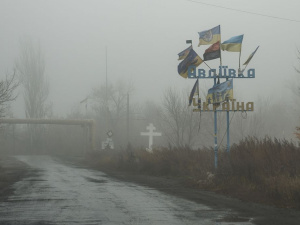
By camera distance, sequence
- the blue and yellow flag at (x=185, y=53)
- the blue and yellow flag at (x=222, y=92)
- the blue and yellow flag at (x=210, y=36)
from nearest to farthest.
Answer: the blue and yellow flag at (x=222, y=92), the blue and yellow flag at (x=210, y=36), the blue and yellow flag at (x=185, y=53)

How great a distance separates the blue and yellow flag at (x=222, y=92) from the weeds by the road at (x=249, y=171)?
204cm

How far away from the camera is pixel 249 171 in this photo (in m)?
14.3

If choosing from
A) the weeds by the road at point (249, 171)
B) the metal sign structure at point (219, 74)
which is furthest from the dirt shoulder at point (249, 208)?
the metal sign structure at point (219, 74)

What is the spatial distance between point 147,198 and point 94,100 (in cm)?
6876

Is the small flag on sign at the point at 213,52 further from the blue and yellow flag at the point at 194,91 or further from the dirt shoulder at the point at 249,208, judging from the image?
the dirt shoulder at the point at 249,208

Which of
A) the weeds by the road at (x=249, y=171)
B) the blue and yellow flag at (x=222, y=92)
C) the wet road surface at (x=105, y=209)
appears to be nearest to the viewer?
the wet road surface at (x=105, y=209)

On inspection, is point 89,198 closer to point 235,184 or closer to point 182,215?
point 182,215

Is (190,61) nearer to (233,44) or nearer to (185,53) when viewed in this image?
(185,53)

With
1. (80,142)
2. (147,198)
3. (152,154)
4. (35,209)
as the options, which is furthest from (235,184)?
(80,142)

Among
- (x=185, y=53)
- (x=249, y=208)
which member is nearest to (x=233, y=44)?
(x=185, y=53)

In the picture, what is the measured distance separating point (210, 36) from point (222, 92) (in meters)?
2.33

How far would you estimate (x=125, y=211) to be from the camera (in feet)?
32.1

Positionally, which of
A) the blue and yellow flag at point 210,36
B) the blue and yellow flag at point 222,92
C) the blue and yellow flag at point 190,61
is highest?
the blue and yellow flag at point 210,36

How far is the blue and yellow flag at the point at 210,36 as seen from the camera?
1723cm
